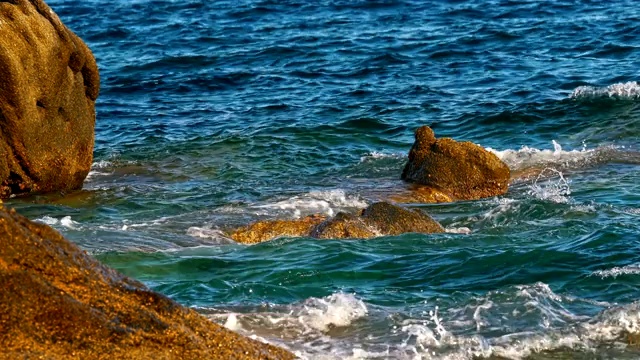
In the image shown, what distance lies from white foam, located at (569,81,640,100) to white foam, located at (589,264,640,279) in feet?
27.1

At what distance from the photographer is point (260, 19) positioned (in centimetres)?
2502

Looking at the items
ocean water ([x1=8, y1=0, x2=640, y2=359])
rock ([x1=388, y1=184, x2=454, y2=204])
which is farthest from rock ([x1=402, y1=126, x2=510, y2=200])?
ocean water ([x1=8, y1=0, x2=640, y2=359])

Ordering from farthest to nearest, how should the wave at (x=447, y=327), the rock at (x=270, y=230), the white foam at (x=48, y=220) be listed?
the white foam at (x=48, y=220) → the rock at (x=270, y=230) → the wave at (x=447, y=327)

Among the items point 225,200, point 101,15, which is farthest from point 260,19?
point 225,200

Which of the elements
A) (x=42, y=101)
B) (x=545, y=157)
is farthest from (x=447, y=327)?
(x=545, y=157)

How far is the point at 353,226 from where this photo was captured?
10.2 metres

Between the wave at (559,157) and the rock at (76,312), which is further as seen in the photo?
the wave at (559,157)

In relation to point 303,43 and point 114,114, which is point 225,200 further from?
point 303,43

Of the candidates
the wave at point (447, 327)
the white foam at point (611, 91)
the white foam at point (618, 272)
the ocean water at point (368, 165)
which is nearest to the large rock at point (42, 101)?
the ocean water at point (368, 165)

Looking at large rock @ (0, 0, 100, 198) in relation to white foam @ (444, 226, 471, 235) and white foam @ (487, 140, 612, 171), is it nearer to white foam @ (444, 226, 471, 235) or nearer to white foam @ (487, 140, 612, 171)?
white foam @ (444, 226, 471, 235)

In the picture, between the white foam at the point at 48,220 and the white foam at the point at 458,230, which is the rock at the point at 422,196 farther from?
the white foam at the point at 48,220

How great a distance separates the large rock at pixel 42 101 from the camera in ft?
37.4

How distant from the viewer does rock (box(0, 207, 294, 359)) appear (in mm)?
4629

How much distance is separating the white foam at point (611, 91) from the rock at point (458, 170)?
14.9ft
